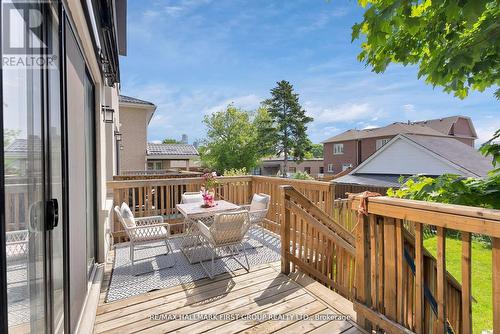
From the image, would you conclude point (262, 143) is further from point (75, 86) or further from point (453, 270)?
point (75, 86)

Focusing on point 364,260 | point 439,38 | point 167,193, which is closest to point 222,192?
point 167,193

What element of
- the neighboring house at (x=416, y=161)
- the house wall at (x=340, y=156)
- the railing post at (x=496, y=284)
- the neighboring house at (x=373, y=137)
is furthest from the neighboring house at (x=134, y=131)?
the house wall at (x=340, y=156)

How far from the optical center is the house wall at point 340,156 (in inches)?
1064

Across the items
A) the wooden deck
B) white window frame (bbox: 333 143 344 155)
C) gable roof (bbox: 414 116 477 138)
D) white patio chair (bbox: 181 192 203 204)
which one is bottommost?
the wooden deck

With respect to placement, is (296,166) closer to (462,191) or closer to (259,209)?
(259,209)

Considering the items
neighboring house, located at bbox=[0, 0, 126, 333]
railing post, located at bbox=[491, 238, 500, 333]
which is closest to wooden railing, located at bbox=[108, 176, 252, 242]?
neighboring house, located at bbox=[0, 0, 126, 333]

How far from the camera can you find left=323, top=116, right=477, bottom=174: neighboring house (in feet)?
80.9

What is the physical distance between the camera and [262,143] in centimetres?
2664

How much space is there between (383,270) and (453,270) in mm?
4897

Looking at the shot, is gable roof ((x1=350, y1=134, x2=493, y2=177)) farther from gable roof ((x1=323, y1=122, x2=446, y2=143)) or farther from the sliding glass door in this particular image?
the sliding glass door

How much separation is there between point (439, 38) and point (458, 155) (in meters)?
14.8

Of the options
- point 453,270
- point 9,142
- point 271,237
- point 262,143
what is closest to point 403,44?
point 9,142

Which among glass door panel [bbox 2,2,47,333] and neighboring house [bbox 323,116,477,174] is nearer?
glass door panel [bbox 2,2,47,333]

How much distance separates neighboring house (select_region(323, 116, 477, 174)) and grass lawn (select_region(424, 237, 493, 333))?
63.0 feet
